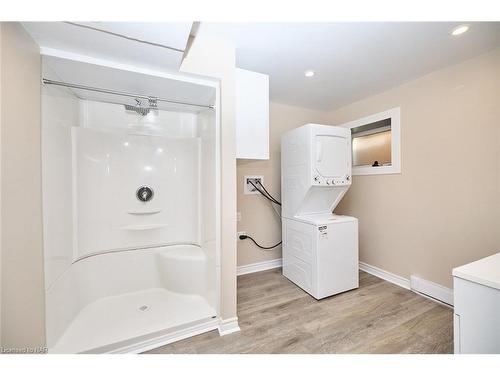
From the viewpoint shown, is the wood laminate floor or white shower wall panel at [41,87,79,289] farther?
the wood laminate floor

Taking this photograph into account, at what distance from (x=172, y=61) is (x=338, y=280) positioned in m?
2.34

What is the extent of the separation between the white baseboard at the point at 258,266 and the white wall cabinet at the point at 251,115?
1.56 metres

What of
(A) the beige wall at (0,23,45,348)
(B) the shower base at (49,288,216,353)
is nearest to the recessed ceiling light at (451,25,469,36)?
(A) the beige wall at (0,23,45,348)

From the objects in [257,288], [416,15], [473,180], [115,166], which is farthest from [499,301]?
[115,166]

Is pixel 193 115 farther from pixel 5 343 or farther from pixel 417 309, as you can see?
pixel 417 309

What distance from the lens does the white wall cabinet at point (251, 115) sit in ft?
5.13

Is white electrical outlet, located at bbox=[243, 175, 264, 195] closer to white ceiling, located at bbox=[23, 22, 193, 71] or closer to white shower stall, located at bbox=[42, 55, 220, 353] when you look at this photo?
white shower stall, located at bbox=[42, 55, 220, 353]

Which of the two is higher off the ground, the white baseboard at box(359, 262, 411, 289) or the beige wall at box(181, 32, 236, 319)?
the beige wall at box(181, 32, 236, 319)

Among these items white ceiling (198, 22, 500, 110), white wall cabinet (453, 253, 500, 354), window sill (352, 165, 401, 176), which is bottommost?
white wall cabinet (453, 253, 500, 354)

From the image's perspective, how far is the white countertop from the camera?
0.74 m

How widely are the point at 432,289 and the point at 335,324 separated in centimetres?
114

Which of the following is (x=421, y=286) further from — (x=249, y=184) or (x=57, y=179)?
(x=57, y=179)

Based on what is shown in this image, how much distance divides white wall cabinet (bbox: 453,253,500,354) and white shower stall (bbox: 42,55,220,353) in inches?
51.9

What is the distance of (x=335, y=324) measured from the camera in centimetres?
152
